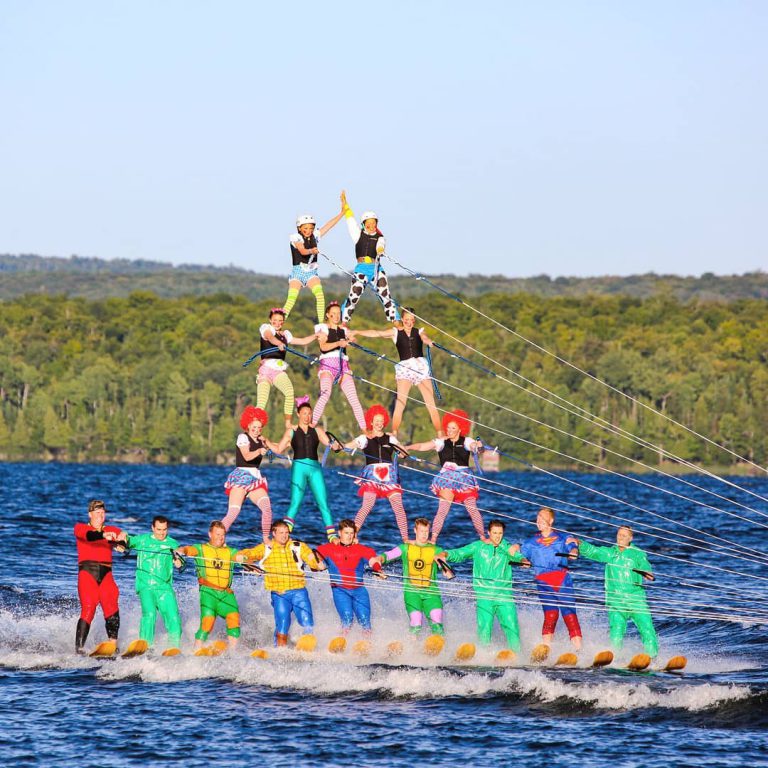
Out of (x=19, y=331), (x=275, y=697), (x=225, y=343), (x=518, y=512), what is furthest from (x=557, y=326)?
(x=275, y=697)

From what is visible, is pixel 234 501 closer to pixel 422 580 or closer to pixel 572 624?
pixel 422 580

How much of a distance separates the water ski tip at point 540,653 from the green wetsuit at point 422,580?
161 cm

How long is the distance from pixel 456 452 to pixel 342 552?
3.01 m

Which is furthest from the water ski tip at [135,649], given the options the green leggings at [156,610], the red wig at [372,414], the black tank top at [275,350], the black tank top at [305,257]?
the black tank top at [305,257]

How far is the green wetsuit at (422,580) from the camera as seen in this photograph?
2408 cm

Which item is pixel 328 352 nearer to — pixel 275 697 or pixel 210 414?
pixel 275 697

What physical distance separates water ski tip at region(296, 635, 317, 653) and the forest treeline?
326ft

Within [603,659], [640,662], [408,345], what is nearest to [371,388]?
[408,345]

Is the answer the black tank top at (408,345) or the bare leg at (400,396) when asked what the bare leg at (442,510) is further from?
the black tank top at (408,345)

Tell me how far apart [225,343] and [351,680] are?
130 m

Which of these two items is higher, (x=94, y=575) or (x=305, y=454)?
(x=305, y=454)

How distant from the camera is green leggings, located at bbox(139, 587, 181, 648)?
78.7 feet

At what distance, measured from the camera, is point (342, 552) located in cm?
2400

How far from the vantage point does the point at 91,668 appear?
23.6 m
